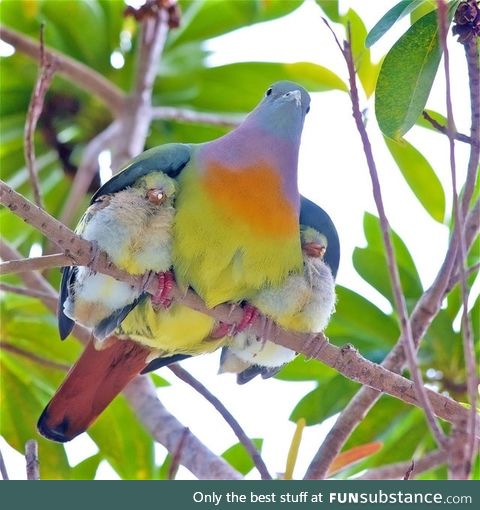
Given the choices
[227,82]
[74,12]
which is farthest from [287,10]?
[74,12]

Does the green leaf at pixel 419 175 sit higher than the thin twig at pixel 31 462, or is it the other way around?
the green leaf at pixel 419 175

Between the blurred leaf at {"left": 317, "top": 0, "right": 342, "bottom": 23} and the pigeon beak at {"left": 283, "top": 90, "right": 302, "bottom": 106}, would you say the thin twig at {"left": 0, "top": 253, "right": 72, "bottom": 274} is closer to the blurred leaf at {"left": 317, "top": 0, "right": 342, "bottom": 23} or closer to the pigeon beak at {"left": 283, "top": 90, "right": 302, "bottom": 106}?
the pigeon beak at {"left": 283, "top": 90, "right": 302, "bottom": 106}

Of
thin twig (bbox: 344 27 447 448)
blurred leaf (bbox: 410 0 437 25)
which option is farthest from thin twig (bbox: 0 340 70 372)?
thin twig (bbox: 344 27 447 448)

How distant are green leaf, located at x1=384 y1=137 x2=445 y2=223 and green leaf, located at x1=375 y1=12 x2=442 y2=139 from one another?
41.7 inches

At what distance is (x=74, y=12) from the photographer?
4.58 m

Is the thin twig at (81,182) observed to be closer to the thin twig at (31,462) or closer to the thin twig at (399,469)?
the thin twig at (399,469)

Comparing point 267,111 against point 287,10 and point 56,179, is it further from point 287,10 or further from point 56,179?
point 56,179

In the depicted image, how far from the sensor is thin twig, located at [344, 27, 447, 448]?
179 centimetres

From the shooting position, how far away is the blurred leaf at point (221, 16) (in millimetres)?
4464

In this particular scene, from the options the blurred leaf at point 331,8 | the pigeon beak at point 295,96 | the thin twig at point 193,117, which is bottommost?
the thin twig at point 193,117

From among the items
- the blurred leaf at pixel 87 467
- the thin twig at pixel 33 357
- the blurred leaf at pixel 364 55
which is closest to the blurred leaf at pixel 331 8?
the blurred leaf at pixel 364 55

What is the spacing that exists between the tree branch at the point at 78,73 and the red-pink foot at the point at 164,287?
1532mm
